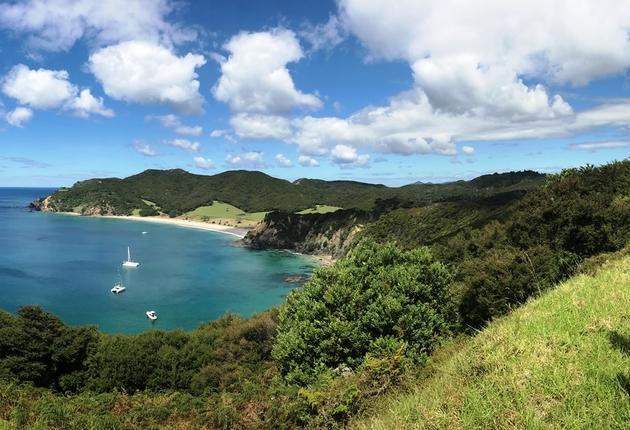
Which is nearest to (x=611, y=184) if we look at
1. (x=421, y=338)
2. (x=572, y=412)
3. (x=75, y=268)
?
(x=421, y=338)

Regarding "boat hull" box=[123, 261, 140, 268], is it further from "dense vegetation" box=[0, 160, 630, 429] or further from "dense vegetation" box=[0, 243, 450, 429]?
"dense vegetation" box=[0, 160, 630, 429]

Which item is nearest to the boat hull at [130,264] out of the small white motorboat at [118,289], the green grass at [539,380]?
the small white motorboat at [118,289]

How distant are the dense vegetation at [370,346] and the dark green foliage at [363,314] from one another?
0.06 m

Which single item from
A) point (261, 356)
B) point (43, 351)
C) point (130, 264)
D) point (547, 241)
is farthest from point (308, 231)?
point (547, 241)

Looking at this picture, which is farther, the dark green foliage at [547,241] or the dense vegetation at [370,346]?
the dark green foliage at [547,241]

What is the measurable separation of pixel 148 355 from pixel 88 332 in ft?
15.7

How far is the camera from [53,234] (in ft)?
476

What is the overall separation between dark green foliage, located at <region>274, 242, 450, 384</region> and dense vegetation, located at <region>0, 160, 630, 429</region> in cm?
6

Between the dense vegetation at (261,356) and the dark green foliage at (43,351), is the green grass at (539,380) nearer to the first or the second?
the dense vegetation at (261,356)

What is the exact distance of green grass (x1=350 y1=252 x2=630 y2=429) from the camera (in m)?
5.14

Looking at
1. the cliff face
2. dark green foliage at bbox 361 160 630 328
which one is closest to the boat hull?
the cliff face

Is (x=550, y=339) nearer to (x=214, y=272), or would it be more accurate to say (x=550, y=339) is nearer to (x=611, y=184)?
(x=611, y=184)

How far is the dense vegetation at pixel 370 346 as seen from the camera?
6.42 meters

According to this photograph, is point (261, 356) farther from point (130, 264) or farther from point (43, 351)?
point (130, 264)
